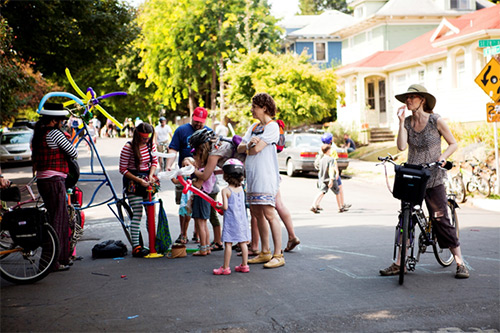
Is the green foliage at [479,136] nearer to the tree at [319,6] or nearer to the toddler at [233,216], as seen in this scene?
the toddler at [233,216]

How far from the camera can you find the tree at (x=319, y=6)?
8831cm

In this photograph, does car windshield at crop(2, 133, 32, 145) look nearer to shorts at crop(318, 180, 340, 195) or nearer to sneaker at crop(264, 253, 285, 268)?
shorts at crop(318, 180, 340, 195)

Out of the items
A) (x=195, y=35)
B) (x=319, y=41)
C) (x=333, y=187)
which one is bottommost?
(x=333, y=187)

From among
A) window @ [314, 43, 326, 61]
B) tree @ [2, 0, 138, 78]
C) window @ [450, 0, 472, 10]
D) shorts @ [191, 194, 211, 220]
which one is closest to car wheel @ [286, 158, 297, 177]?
tree @ [2, 0, 138, 78]

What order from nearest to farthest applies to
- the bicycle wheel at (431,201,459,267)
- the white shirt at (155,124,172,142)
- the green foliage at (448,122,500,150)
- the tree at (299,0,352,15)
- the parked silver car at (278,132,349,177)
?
the bicycle wheel at (431,201,459,267)
the green foliage at (448,122,500,150)
the white shirt at (155,124,172,142)
the parked silver car at (278,132,349,177)
the tree at (299,0,352,15)

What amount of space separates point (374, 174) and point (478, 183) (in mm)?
6898

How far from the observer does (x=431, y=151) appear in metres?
6.79

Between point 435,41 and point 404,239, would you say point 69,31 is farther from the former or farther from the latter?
point 435,41

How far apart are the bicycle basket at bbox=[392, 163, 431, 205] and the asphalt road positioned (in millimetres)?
964

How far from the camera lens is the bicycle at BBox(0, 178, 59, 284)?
661 cm

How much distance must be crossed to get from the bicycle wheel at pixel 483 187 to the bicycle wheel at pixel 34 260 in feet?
40.8

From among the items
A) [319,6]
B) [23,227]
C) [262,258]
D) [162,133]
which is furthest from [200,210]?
[319,6]

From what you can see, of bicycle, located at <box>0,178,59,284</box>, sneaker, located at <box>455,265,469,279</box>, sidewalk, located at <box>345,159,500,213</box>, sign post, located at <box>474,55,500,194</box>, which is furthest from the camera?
sign post, located at <box>474,55,500,194</box>

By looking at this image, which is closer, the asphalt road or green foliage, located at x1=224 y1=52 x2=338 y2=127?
the asphalt road
